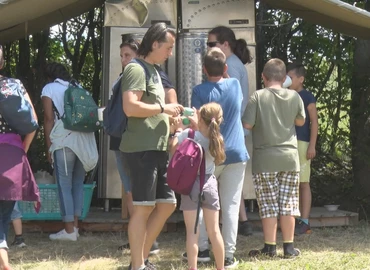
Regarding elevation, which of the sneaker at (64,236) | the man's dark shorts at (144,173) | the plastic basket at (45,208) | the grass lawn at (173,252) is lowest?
the grass lawn at (173,252)

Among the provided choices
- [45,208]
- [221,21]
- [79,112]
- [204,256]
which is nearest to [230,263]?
[204,256]

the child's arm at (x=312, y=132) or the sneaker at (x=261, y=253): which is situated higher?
the child's arm at (x=312, y=132)

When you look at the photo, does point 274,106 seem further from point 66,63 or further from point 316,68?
point 66,63

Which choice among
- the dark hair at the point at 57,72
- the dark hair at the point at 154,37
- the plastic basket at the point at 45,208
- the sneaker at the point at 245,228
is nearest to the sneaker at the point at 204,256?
the sneaker at the point at 245,228

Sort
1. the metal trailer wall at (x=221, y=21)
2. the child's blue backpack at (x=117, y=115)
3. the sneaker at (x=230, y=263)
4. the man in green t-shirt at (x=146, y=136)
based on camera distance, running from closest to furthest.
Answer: the man in green t-shirt at (x=146, y=136), the child's blue backpack at (x=117, y=115), the sneaker at (x=230, y=263), the metal trailer wall at (x=221, y=21)

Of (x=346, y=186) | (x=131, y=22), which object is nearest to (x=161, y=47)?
(x=131, y=22)

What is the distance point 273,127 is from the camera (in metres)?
5.47

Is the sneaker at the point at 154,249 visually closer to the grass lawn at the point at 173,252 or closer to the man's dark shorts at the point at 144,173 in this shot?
the grass lawn at the point at 173,252

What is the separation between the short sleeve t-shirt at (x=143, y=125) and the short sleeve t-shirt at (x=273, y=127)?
102 centimetres

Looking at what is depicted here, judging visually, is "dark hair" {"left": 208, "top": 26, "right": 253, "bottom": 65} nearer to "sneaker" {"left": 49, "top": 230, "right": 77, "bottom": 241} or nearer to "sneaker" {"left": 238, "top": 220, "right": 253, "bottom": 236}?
"sneaker" {"left": 238, "top": 220, "right": 253, "bottom": 236}

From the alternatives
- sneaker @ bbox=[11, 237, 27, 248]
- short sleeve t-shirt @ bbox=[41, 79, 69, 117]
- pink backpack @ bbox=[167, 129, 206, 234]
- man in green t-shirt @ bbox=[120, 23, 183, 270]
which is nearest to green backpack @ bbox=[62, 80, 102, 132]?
short sleeve t-shirt @ bbox=[41, 79, 69, 117]

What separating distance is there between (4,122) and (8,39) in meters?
2.92

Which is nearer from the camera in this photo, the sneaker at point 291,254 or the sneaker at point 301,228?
the sneaker at point 291,254

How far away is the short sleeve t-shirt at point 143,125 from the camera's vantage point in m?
4.59
